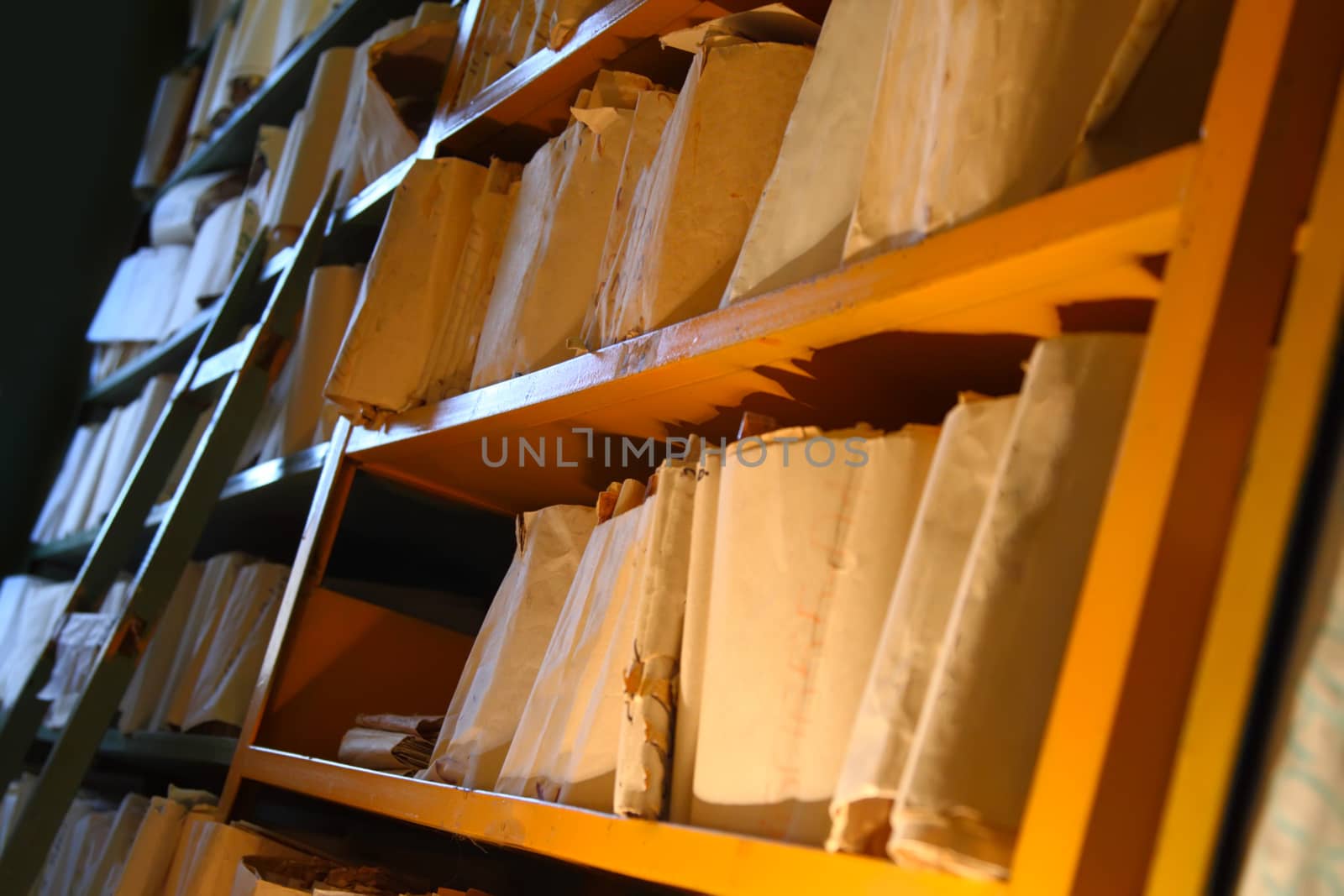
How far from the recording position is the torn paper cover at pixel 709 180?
0.89 metres

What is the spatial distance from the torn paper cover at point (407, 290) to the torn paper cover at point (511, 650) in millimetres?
259

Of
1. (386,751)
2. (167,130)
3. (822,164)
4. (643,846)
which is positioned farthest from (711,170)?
(167,130)

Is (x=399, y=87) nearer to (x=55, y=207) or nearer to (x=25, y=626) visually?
(x=25, y=626)

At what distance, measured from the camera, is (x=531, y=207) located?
126 centimetres

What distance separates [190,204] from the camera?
294cm

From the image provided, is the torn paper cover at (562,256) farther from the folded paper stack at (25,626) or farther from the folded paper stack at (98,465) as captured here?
the folded paper stack at (25,626)

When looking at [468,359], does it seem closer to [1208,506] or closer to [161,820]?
[161,820]

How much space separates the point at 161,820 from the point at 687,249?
1.03 metres

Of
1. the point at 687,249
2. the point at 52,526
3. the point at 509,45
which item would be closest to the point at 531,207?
the point at 509,45

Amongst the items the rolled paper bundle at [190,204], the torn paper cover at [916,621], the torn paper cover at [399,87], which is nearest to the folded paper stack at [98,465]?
the rolled paper bundle at [190,204]

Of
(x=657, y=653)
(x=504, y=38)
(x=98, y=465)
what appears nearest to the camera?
(x=657, y=653)

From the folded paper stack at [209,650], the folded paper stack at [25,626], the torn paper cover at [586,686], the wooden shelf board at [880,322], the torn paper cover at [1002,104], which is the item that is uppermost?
the torn paper cover at [1002,104]

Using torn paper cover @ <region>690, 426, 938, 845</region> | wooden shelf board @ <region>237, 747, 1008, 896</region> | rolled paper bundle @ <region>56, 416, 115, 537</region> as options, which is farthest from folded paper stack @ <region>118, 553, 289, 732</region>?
torn paper cover @ <region>690, 426, 938, 845</region>

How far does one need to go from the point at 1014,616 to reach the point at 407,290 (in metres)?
0.99
